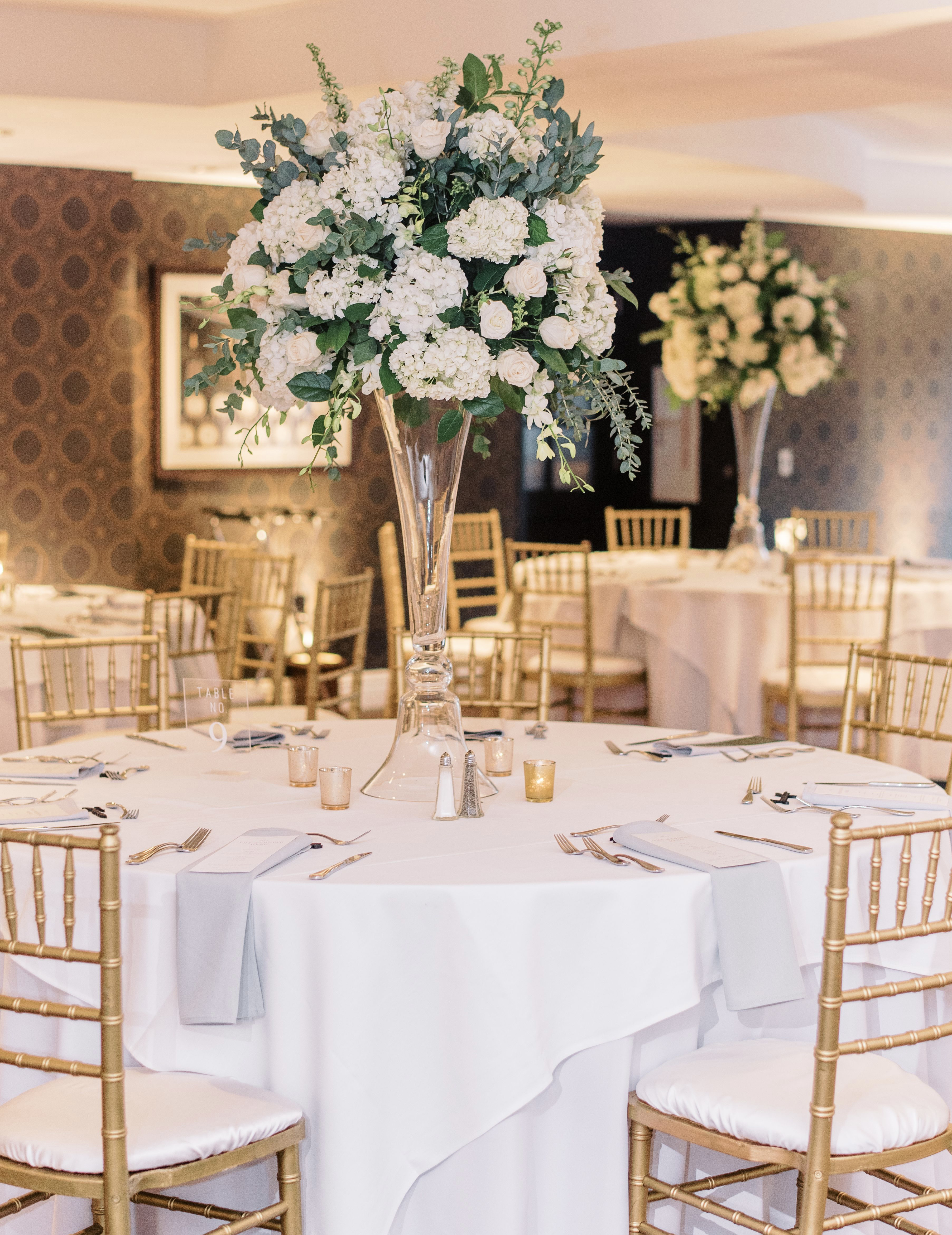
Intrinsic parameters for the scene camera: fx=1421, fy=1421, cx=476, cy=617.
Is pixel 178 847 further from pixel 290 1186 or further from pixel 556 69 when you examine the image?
pixel 556 69

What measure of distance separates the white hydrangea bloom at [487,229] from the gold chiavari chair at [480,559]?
14.3 ft

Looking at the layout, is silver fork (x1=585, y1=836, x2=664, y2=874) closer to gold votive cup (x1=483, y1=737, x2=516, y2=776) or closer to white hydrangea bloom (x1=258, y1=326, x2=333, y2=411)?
gold votive cup (x1=483, y1=737, x2=516, y2=776)

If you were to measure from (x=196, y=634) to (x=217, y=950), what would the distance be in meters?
3.43

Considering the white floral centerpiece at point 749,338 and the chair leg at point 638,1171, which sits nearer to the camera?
the chair leg at point 638,1171

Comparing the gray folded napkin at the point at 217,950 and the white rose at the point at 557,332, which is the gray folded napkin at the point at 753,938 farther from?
the white rose at the point at 557,332

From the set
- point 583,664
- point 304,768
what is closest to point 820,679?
point 583,664

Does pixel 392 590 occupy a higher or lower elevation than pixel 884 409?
lower

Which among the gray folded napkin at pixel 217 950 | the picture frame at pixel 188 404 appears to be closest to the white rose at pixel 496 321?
the gray folded napkin at pixel 217 950

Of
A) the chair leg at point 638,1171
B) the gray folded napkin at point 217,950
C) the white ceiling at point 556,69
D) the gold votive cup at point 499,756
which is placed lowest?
the chair leg at point 638,1171

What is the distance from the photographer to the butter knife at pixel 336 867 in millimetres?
2139

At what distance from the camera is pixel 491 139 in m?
2.40

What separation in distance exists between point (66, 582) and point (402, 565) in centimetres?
245

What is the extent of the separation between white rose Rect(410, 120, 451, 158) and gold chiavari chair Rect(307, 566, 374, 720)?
107 inches

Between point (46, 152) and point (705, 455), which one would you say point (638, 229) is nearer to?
point (705, 455)
